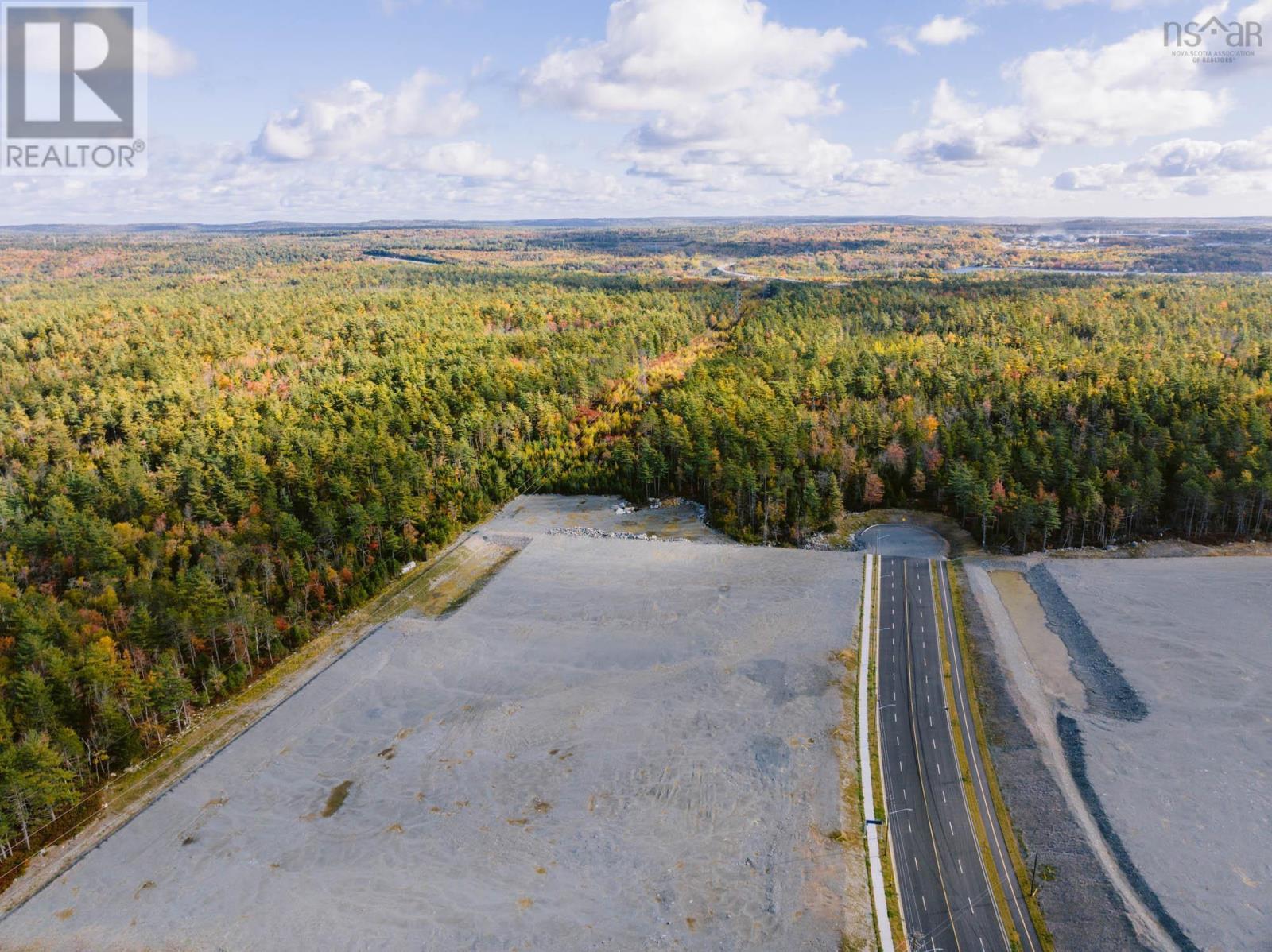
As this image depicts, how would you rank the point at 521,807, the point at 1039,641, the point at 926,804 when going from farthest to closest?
1. the point at 1039,641
2. the point at 521,807
3. the point at 926,804

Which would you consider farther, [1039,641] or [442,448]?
[442,448]

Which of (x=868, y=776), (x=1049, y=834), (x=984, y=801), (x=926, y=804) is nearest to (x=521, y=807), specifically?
(x=868, y=776)

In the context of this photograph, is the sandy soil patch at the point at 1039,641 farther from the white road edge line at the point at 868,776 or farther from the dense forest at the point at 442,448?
the white road edge line at the point at 868,776

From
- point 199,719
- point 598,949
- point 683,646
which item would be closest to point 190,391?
point 199,719

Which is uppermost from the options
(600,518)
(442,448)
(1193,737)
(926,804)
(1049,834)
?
(442,448)

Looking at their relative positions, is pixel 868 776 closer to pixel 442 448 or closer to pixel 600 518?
pixel 600 518
